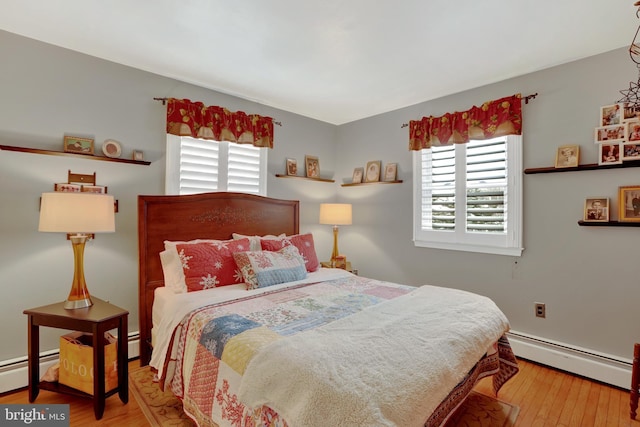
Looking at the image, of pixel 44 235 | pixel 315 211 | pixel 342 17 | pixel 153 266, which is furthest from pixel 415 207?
pixel 44 235

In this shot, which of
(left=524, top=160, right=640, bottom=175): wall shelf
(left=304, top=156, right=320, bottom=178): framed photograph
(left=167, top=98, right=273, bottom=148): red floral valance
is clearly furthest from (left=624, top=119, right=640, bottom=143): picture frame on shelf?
(left=167, top=98, right=273, bottom=148): red floral valance

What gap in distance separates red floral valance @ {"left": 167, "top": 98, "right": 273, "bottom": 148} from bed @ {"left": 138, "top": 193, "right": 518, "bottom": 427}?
64 centimetres

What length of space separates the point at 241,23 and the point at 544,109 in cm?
259

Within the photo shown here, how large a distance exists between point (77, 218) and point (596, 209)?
149 inches

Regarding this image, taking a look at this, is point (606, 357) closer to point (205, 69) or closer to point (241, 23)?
point (241, 23)

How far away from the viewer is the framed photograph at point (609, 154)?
2.33m

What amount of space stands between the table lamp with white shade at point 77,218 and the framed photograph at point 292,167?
2.03 m

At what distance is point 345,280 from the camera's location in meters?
2.76

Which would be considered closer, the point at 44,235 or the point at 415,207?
the point at 44,235

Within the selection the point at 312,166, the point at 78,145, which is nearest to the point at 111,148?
the point at 78,145

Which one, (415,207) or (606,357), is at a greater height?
(415,207)

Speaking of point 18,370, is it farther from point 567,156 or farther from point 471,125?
point 567,156
